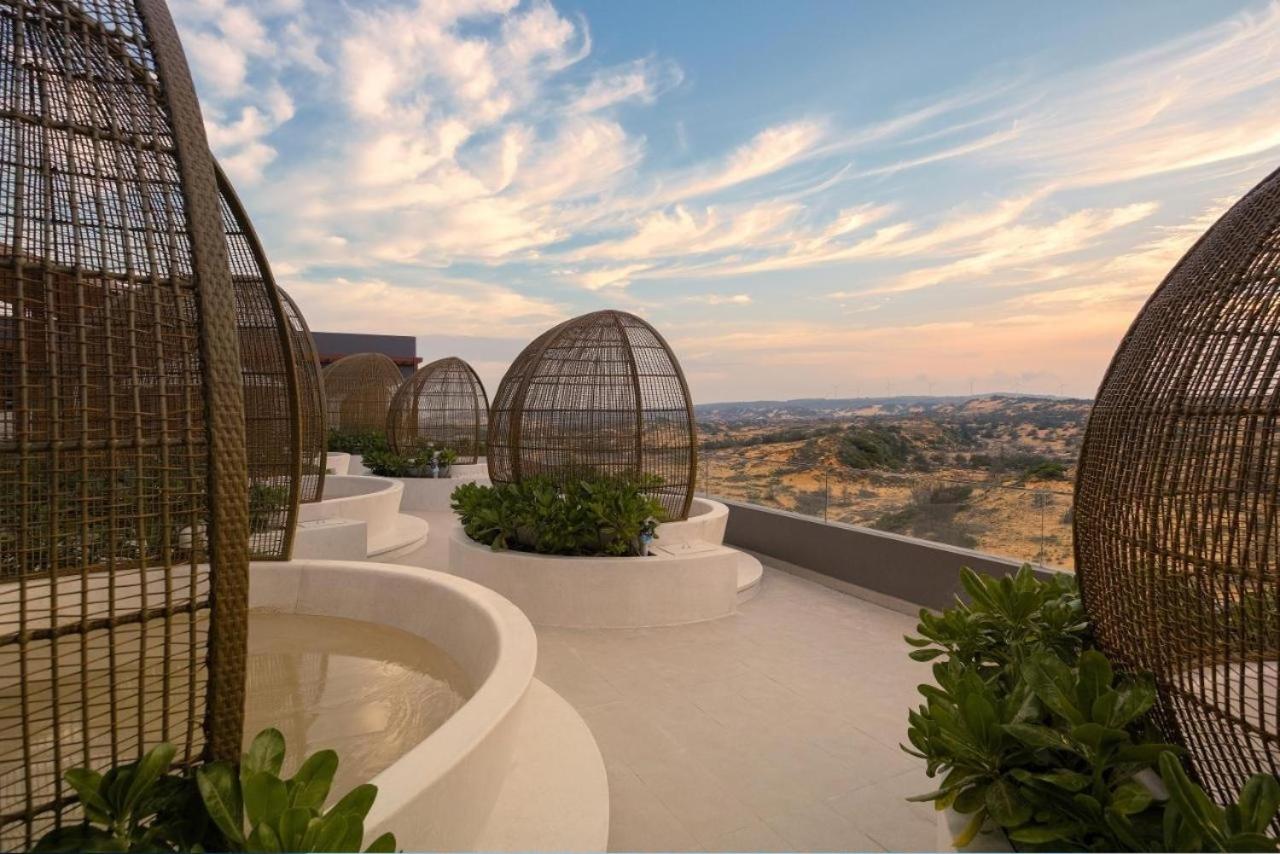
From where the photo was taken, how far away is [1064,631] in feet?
8.98

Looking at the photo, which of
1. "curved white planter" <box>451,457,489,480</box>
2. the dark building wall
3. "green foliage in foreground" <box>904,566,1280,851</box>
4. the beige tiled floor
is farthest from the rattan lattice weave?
the dark building wall

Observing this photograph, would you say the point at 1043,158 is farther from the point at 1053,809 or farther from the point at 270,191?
the point at 270,191

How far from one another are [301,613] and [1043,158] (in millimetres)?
7387

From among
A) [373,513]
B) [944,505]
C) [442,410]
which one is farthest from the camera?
[442,410]

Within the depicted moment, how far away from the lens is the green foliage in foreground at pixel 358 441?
14828 mm

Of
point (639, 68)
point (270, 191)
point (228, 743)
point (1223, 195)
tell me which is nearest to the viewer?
point (228, 743)

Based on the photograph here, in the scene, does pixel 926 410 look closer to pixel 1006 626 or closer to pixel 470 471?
pixel 470 471

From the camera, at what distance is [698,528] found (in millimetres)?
7723

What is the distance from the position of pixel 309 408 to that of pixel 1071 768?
9.56 meters

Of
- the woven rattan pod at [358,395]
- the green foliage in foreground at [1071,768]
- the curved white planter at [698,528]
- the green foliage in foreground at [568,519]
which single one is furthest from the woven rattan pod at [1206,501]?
the woven rattan pod at [358,395]

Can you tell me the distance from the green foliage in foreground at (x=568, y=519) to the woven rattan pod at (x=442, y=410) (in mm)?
8118

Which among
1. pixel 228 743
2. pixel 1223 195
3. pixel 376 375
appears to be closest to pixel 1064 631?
pixel 228 743

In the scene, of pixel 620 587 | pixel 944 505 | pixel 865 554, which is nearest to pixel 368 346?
pixel 620 587

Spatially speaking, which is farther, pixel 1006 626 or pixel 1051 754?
pixel 1006 626
